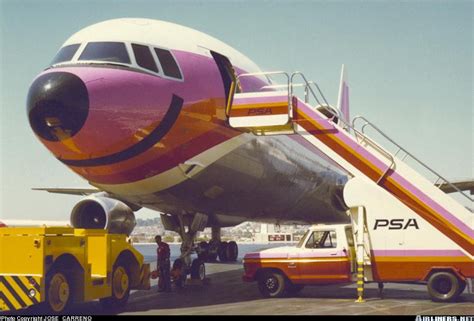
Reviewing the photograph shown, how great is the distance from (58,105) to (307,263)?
21.6 feet

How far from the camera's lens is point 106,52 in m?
11.3

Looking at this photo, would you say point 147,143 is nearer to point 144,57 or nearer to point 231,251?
point 144,57

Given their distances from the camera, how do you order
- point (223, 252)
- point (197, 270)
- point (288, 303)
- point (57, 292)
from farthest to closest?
point (223, 252) → point (197, 270) → point (288, 303) → point (57, 292)

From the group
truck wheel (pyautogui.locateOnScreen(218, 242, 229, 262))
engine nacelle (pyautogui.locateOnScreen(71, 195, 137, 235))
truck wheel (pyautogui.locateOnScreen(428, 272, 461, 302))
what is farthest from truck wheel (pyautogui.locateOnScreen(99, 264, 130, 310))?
truck wheel (pyautogui.locateOnScreen(218, 242, 229, 262))

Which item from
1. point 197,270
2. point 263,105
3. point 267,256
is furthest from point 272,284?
point 263,105

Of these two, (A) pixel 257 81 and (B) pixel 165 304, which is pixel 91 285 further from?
(A) pixel 257 81

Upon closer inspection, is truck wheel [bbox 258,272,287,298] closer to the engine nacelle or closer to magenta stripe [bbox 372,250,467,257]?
magenta stripe [bbox 372,250,467,257]

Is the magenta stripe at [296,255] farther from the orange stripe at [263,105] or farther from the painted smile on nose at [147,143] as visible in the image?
the painted smile on nose at [147,143]

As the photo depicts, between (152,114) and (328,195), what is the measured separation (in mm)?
11429

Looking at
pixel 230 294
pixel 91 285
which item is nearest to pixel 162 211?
pixel 230 294

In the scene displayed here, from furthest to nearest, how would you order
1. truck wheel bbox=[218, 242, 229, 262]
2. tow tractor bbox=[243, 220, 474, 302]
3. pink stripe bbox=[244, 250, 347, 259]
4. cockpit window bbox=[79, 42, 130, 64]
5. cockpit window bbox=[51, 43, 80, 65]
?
truck wheel bbox=[218, 242, 229, 262]
pink stripe bbox=[244, 250, 347, 259]
tow tractor bbox=[243, 220, 474, 302]
cockpit window bbox=[51, 43, 80, 65]
cockpit window bbox=[79, 42, 130, 64]

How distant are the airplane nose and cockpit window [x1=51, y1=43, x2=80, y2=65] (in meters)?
0.75

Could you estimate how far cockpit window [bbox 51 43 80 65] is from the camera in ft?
37.7

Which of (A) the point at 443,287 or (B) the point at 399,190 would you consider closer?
(A) the point at 443,287
